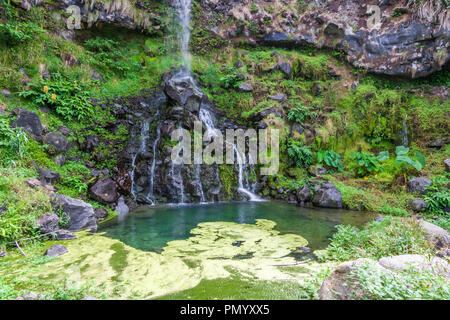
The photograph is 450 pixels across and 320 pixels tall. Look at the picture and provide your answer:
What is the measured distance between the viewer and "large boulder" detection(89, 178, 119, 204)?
22.7 feet

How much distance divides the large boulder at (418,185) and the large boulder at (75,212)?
A: 1010cm

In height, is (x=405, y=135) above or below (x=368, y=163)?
above

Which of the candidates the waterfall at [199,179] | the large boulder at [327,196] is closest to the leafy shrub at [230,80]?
the waterfall at [199,179]

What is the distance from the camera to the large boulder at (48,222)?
4.33m

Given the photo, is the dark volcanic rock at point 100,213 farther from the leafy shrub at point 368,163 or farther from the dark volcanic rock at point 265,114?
the leafy shrub at point 368,163

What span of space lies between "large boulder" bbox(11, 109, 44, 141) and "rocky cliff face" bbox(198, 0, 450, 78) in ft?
38.1

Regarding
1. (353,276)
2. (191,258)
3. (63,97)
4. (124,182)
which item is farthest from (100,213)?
(353,276)

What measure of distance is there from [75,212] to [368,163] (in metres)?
10.7

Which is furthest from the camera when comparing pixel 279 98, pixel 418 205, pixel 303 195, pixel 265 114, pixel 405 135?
pixel 279 98

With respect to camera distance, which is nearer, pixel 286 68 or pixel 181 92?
pixel 181 92

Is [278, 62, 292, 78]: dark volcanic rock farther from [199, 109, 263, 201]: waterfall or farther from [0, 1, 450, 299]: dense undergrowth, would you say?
[199, 109, 263, 201]: waterfall

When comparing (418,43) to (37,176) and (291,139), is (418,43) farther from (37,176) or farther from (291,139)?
(37,176)

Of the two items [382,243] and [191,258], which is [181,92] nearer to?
[191,258]

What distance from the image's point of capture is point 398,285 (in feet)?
6.64
